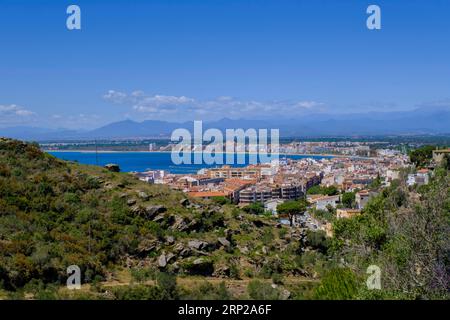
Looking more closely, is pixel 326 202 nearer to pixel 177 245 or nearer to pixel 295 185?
pixel 295 185

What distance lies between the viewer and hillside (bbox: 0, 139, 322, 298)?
38.2ft

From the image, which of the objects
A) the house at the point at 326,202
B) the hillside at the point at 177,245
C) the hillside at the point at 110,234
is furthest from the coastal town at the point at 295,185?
the hillside at the point at 177,245

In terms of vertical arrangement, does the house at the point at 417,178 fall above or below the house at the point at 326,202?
above

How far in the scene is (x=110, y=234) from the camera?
1384 cm

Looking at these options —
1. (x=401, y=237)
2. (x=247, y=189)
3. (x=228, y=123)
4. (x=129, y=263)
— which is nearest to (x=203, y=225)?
(x=129, y=263)

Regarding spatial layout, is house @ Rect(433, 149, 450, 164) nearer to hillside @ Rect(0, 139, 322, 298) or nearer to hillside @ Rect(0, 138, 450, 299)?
hillside @ Rect(0, 138, 450, 299)

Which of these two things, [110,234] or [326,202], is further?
[326,202]

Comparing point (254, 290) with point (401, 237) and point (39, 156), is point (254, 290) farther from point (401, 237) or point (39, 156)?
point (39, 156)

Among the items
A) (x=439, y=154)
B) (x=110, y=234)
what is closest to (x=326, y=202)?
(x=439, y=154)

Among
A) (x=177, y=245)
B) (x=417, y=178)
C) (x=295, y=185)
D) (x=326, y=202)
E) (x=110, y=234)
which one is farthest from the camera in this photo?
(x=295, y=185)

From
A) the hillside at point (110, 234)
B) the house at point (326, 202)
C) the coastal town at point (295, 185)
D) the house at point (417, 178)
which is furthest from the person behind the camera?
the house at point (326, 202)

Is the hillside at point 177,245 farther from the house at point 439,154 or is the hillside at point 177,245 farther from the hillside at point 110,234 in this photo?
the house at point 439,154

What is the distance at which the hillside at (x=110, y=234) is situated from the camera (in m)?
11.6

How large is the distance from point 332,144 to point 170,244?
120 metres
